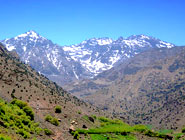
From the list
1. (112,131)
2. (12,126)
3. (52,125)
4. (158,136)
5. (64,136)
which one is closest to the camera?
(12,126)

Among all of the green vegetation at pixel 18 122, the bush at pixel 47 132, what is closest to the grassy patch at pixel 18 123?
the green vegetation at pixel 18 122

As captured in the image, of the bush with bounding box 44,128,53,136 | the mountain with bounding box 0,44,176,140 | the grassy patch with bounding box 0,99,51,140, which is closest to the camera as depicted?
the grassy patch with bounding box 0,99,51,140

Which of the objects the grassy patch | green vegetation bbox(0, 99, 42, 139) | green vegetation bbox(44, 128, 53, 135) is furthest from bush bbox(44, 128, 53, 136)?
green vegetation bbox(0, 99, 42, 139)

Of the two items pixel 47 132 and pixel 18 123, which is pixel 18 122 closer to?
pixel 18 123

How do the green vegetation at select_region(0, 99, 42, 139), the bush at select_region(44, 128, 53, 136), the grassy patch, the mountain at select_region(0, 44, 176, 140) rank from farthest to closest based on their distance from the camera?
1. the bush at select_region(44, 128, 53, 136)
2. the mountain at select_region(0, 44, 176, 140)
3. the green vegetation at select_region(0, 99, 42, 139)
4. the grassy patch

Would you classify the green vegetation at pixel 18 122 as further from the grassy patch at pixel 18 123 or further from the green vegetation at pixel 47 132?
the green vegetation at pixel 47 132

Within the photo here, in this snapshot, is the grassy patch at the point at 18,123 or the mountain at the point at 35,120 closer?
the grassy patch at the point at 18,123

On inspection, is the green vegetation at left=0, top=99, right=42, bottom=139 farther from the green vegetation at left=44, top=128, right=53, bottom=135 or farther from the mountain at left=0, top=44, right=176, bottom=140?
the green vegetation at left=44, top=128, right=53, bottom=135

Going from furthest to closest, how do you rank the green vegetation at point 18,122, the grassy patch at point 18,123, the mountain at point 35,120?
the mountain at point 35,120
the green vegetation at point 18,122
the grassy patch at point 18,123

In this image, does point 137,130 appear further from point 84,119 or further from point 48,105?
point 48,105

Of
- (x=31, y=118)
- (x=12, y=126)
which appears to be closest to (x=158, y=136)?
(x=31, y=118)

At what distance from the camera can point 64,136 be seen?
5325 centimetres

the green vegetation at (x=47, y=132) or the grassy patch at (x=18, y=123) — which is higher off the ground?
the grassy patch at (x=18, y=123)

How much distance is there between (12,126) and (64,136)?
1521cm
